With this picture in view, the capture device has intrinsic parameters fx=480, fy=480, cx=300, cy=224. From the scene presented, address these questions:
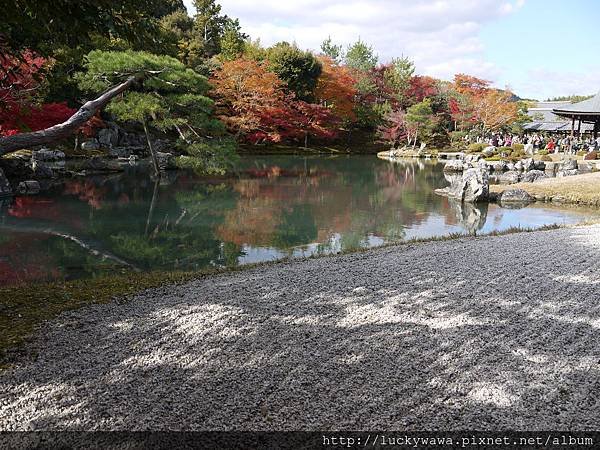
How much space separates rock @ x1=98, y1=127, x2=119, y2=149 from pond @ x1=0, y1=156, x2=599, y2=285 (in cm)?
595

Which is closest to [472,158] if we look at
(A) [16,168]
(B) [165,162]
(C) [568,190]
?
(C) [568,190]

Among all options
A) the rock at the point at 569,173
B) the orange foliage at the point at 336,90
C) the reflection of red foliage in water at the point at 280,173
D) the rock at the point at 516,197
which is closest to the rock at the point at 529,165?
the rock at the point at 569,173

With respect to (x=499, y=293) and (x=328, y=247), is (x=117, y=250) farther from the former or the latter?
(x=499, y=293)

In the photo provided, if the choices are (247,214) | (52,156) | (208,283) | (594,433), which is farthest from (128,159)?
(594,433)

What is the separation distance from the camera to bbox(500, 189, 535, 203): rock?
512 inches

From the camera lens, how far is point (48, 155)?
1811 cm

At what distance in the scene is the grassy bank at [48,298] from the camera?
11.5ft

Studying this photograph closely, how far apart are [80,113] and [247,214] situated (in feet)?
23.1

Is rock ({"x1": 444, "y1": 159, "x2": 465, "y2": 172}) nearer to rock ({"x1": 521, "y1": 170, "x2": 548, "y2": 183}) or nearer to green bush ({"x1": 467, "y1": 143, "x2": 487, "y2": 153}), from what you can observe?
→ rock ({"x1": 521, "y1": 170, "x2": 548, "y2": 183})

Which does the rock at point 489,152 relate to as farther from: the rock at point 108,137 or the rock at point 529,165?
the rock at point 108,137

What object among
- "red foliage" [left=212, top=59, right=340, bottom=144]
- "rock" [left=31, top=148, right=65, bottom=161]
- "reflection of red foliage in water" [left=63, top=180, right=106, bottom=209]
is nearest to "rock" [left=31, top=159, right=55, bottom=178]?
"reflection of red foliage in water" [left=63, top=180, right=106, bottom=209]

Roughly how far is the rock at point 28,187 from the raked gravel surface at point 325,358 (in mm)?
10216

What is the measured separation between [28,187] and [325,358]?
12592 mm

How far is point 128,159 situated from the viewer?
830 inches
